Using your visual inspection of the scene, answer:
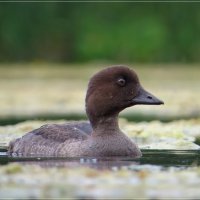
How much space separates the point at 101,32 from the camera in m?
30.5

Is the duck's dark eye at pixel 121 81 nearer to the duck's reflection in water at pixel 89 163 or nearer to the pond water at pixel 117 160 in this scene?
the pond water at pixel 117 160

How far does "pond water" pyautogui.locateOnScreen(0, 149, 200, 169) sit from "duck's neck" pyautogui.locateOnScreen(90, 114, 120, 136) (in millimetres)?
466

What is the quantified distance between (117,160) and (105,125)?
78 centimetres

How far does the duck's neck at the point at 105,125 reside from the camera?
37.8 feet

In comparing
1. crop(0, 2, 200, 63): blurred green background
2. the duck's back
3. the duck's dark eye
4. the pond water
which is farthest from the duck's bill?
crop(0, 2, 200, 63): blurred green background

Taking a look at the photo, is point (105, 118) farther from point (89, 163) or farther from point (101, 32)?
point (101, 32)

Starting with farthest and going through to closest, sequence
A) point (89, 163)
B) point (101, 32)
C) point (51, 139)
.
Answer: point (101, 32)
point (51, 139)
point (89, 163)

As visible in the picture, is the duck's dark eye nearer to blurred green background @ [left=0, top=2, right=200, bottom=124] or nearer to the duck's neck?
the duck's neck

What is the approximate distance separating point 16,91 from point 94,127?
479 inches

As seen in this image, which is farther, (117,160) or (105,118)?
(105,118)

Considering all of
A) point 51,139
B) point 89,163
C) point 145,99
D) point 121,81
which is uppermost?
point 121,81

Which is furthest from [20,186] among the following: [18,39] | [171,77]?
[18,39]

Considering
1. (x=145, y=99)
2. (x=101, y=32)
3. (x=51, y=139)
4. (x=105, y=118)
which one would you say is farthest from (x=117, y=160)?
(x=101, y=32)

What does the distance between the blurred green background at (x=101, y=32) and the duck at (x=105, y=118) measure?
→ 18.3 metres
